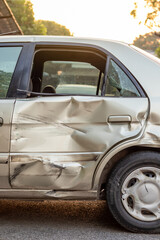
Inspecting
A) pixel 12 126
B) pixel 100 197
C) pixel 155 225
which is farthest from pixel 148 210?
pixel 12 126

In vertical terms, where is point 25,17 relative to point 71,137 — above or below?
below

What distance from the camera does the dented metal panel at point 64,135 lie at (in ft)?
13.4

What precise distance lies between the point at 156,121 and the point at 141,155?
0.31 m

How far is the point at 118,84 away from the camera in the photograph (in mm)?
4230

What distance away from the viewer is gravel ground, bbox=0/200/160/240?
164 inches

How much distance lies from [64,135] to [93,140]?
0.24m

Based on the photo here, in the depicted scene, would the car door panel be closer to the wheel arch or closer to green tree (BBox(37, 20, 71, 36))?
the wheel arch

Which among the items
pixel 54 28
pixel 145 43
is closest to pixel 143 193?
pixel 54 28

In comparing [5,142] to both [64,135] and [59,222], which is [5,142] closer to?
[64,135]

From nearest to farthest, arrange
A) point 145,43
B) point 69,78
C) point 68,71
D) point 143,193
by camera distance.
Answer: point 143,193
point 69,78
point 68,71
point 145,43

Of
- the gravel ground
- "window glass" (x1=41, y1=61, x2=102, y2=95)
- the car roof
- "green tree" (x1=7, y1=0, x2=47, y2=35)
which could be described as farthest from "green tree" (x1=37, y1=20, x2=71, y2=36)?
the car roof

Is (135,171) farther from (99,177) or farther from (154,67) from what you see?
(154,67)

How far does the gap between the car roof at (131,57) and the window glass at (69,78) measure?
38 cm

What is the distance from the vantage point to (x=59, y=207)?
5.18 m
